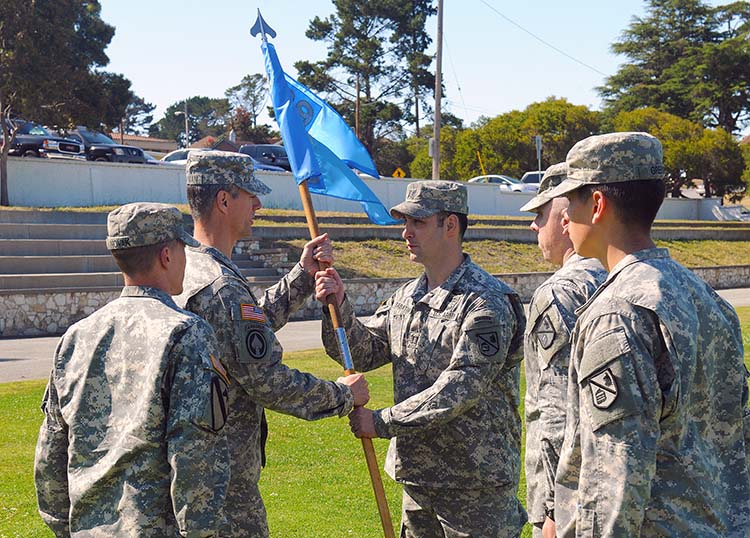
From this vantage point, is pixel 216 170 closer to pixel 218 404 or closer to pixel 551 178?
pixel 218 404

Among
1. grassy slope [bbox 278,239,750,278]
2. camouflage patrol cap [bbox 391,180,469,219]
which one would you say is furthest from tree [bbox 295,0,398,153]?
camouflage patrol cap [bbox 391,180,469,219]

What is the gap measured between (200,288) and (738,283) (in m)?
31.6

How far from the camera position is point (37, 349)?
17234mm

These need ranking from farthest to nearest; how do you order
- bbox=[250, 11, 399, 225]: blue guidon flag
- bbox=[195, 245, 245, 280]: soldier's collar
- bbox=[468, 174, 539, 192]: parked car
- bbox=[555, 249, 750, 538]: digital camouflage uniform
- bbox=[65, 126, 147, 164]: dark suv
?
bbox=[468, 174, 539, 192]: parked car, bbox=[65, 126, 147, 164]: dark suv, bbox=[250, 11, 399, 225]: blue guidon flag, bbox=[195, 245, 245, 280]: soldier's collar, bbox=[555, 249, 750, 538]: digital camouflage uniform

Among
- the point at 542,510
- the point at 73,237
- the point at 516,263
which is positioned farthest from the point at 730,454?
the point at 516,263

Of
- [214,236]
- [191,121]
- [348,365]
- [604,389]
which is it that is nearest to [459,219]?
[348,365]

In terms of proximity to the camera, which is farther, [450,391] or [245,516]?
[450,391]

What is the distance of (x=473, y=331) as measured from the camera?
4371 mm

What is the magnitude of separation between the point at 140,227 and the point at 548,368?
1.73 m

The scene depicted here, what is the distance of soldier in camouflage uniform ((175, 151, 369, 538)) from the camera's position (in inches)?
160

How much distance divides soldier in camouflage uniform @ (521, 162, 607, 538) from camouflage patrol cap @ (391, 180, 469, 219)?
1.89ft

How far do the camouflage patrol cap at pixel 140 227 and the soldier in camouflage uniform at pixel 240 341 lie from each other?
20.6 inches

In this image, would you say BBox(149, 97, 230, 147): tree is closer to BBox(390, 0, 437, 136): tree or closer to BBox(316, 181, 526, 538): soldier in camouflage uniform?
BBox(390, 0, 437, 136): tree

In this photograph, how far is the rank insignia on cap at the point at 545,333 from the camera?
12.9 ft
